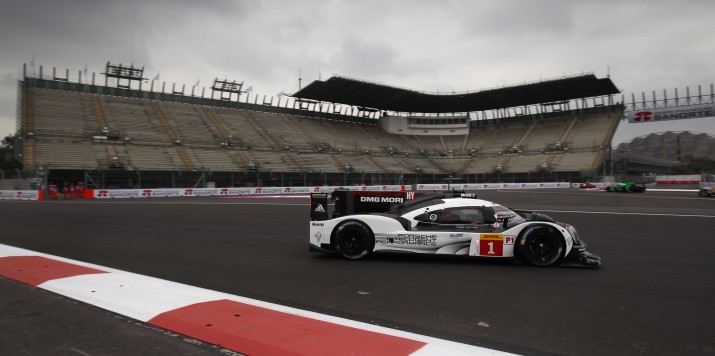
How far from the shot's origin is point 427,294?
4.75 m

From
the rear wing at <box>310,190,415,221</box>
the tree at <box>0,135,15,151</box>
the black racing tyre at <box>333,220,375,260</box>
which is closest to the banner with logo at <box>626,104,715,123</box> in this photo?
the rear wing at <box>310,190,415,221</box>

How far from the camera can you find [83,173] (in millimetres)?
33250

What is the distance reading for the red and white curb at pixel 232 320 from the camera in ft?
10.3

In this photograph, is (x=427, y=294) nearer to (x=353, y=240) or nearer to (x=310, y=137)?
(x=353, y=240)

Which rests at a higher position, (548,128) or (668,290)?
(548,128)

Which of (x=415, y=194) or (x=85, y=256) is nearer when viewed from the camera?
(x=85, y=256)

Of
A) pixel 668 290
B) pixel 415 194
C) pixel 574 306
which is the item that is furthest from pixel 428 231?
pixel 668 290

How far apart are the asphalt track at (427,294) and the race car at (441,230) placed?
0.80 ft

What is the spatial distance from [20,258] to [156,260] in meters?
2.17

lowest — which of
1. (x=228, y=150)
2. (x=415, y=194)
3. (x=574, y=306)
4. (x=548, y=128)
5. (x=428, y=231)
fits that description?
(x=574, y=306)

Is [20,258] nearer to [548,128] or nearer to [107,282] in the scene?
[107,282]

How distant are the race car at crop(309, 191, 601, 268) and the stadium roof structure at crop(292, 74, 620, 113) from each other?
47.9m

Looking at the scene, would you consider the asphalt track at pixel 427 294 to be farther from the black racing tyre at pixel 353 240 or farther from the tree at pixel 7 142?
the tree at pixel 7 142

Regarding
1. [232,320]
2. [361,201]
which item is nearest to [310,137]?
[361,201]
